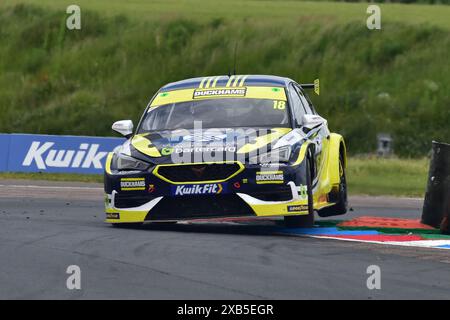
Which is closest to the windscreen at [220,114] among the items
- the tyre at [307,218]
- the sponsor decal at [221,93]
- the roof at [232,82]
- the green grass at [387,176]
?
the sponsor decal at [221,93]

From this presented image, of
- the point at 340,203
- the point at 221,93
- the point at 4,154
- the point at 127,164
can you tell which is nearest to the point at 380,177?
the point at 4,154

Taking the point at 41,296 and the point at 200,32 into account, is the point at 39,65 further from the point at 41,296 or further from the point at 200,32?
the point at 41,296

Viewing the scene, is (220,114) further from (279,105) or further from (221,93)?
(279,105)

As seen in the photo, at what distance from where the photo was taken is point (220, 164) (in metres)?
11.2

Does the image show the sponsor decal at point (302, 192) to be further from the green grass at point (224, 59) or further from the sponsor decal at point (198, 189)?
the green grass at point (224, 59)

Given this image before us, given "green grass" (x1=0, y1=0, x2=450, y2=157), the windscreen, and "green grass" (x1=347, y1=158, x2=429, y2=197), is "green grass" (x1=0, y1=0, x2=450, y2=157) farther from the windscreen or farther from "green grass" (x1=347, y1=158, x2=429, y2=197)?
the windscreen

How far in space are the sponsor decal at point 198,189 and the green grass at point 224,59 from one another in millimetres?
25660

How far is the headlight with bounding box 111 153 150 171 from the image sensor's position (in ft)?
37.4

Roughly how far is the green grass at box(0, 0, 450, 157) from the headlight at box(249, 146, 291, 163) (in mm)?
25385

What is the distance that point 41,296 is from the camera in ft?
23.7

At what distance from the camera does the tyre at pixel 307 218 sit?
11.4 m

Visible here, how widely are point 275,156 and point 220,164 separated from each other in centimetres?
52

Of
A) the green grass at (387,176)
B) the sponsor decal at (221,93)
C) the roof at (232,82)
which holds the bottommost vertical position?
the green grass at (387,176)

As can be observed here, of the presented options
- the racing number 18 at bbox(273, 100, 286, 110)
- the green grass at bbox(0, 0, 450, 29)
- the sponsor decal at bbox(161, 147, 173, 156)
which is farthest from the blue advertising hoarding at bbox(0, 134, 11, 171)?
the green grass at bbox(0, 0, 450, 29)
